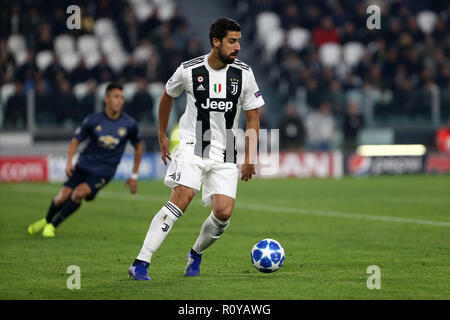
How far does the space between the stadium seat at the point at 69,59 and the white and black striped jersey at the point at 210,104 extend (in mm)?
17326

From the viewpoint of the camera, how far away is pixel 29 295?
7004 millimetres

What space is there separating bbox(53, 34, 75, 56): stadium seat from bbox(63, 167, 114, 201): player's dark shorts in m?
13.6

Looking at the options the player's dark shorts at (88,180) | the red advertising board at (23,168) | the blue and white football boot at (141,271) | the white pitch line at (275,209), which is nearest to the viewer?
the blue and white football boot at (141,271)

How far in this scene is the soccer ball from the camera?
317 inches

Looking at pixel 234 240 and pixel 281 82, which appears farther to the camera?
pixel 281 82

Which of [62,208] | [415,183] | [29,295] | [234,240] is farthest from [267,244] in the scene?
[415,183]

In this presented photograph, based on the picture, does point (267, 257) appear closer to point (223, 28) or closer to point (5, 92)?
point (223, 28)

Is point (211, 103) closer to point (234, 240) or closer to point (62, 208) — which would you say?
point (234, 240)

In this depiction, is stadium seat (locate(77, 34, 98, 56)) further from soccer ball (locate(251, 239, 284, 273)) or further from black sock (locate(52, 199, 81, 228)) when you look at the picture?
soccer ball (locate(251, 239, 284, 273))

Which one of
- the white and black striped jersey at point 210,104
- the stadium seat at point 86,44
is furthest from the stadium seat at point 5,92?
the white and black striped jersey at point 210,104

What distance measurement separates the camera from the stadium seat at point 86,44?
25573mm

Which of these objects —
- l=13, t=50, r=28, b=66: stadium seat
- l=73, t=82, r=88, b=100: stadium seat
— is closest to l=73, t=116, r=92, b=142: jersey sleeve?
l=73, t=82, r=88, b=100: stadium seat

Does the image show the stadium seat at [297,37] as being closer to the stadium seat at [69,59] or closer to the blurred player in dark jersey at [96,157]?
the stadium seat at [69,59]
